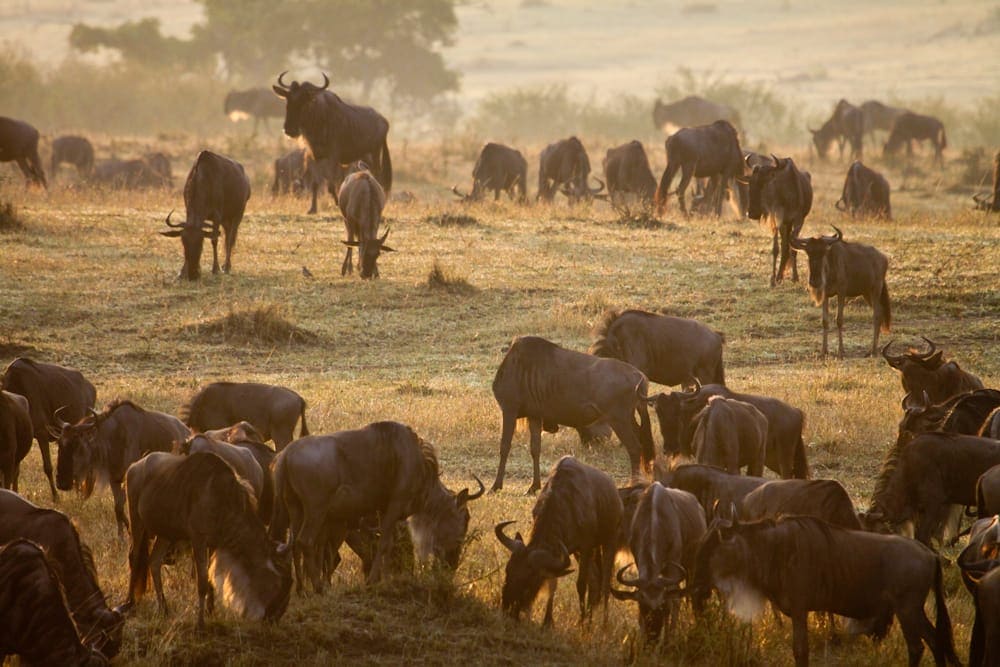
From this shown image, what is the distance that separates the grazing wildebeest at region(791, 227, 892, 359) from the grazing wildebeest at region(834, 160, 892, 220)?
8.89 m

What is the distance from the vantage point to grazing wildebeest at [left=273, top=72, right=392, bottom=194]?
20.2 m

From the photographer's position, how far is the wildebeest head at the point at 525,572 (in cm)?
706

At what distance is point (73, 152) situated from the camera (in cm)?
2978

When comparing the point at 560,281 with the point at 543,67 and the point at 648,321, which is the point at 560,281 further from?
the point at 543,67

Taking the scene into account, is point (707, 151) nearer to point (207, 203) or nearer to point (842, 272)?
point (842, 272)

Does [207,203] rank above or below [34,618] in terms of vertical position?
above

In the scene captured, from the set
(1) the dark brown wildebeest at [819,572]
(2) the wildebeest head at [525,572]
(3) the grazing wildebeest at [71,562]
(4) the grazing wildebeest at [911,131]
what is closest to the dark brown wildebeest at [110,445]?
(3) the grazing wildebeest at [71,562]

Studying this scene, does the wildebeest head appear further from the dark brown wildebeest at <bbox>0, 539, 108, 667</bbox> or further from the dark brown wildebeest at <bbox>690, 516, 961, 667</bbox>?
the dark brown wildebeest at <bbox>0, 539, 108, 667</bbox>

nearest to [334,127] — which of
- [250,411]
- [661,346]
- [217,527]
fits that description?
[661,346]

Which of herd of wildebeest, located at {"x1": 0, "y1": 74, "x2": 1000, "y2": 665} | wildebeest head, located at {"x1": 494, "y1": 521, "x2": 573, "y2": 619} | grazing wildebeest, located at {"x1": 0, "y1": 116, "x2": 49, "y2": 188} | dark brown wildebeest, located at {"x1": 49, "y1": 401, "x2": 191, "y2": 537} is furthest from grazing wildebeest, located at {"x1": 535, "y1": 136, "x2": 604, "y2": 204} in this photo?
wildebeest head, located at {"x1": 494, "y1": 521, "x2": 573, "y2": 619}

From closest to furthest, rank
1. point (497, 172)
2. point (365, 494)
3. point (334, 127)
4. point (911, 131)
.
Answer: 1. point (365, 494)
2. point (334, 127)
3. point (497, 172)
4. point (911, 131)

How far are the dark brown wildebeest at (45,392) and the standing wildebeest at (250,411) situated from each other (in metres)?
0.79

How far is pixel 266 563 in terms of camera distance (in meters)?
6.95

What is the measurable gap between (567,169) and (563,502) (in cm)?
1950
